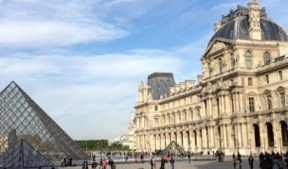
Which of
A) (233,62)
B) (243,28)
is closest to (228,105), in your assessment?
(233,62)

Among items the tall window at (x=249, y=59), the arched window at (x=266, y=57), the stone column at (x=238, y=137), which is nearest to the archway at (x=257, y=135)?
the stone column at (x=238, y=137)

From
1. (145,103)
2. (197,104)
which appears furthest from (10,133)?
(145,103)

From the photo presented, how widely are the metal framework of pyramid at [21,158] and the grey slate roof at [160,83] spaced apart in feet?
198

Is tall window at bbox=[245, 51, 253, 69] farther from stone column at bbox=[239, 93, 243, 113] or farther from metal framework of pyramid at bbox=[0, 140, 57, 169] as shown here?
metal framework of pyramid at bbox=[0, 140, 57, 169]

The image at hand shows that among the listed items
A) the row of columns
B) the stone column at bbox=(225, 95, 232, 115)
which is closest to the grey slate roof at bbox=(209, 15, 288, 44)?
the stone column at bbox=(225, 95, 232, 115)

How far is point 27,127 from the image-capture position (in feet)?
127

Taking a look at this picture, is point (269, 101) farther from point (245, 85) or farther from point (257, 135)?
point (257, 135)

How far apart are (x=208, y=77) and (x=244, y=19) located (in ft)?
30.7

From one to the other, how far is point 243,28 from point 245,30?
1.21 feet

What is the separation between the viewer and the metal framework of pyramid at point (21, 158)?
30859 millimetres

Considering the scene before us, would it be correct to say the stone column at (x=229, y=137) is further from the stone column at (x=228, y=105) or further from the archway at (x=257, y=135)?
the archway at (x=257, y=135)

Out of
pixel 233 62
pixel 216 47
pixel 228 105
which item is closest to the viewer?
pixel 233 62

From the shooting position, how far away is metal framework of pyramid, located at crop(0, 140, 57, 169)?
30.9 meters

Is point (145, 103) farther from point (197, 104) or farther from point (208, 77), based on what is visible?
point (208, 77)
